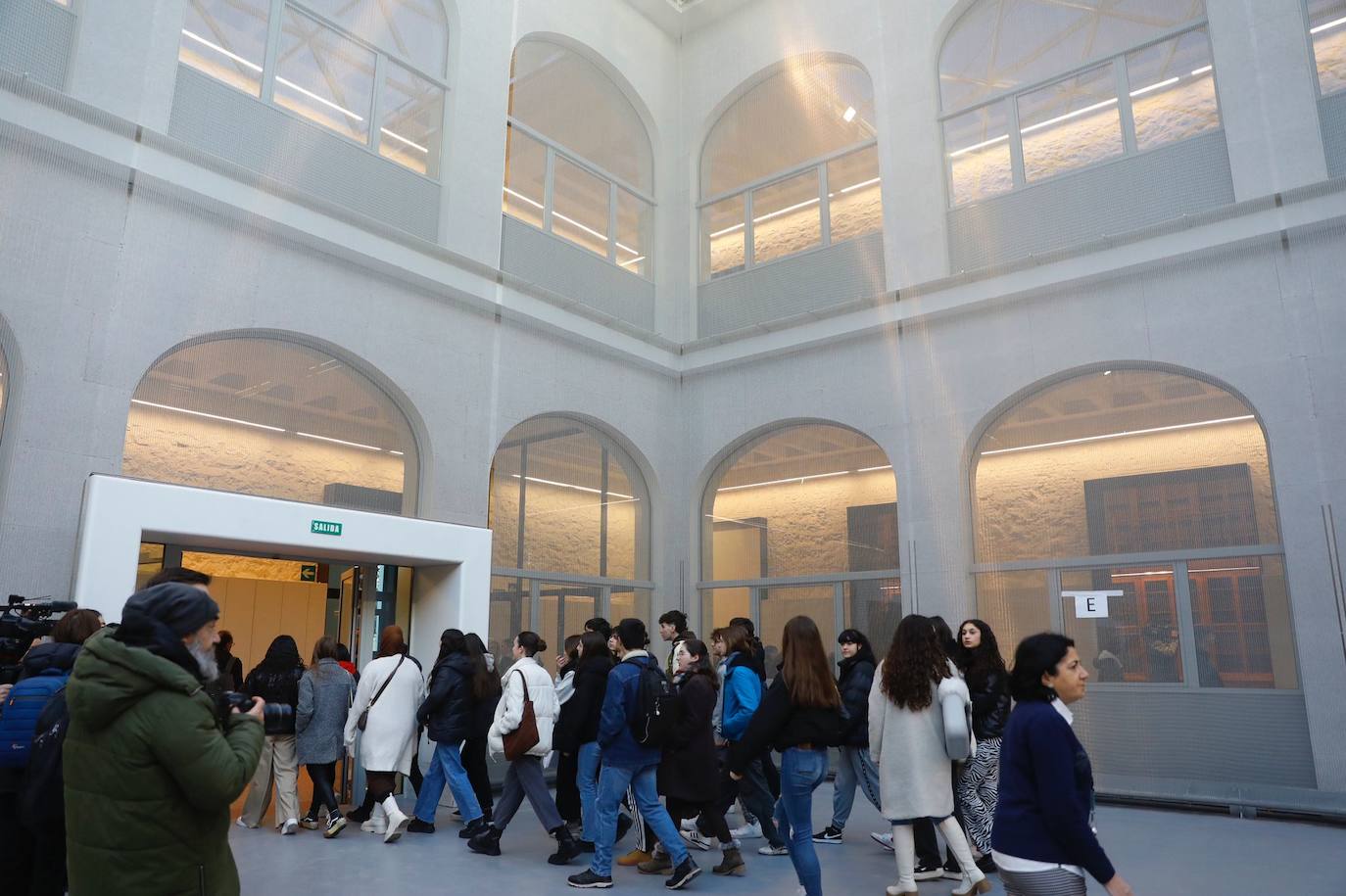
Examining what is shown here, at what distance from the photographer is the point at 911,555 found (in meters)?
11.3

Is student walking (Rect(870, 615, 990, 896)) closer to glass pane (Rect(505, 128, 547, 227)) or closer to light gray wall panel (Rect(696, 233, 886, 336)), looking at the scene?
light gray wall panel (Rect(696, 233, 886, 336))

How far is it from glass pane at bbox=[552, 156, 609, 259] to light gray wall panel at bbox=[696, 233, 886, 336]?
182 centimetres

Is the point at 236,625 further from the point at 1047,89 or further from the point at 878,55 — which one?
the point at 1047,89

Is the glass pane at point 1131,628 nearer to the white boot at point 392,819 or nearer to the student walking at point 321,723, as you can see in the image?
the white boot at point 392,819

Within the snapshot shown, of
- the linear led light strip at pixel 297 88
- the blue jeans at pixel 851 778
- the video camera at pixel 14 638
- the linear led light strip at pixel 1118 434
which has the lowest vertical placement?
the blue jeans at pixel 851 778

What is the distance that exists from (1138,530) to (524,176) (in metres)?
8.65

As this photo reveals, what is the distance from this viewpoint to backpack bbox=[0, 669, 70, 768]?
12.9 feet

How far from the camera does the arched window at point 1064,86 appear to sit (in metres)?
10.5

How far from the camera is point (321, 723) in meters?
7.55

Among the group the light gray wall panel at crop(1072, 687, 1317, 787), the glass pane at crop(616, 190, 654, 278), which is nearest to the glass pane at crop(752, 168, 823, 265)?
the glass pane at crop(616, 190, 654, 278)

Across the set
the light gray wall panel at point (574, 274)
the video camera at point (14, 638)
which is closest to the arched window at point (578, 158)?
the light gray wall panel at point (574, 274)

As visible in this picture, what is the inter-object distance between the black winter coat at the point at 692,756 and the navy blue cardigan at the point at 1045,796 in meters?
2.98

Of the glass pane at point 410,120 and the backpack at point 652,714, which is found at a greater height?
the glass pane at point 410,120

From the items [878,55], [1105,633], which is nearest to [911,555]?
[1105,633]
